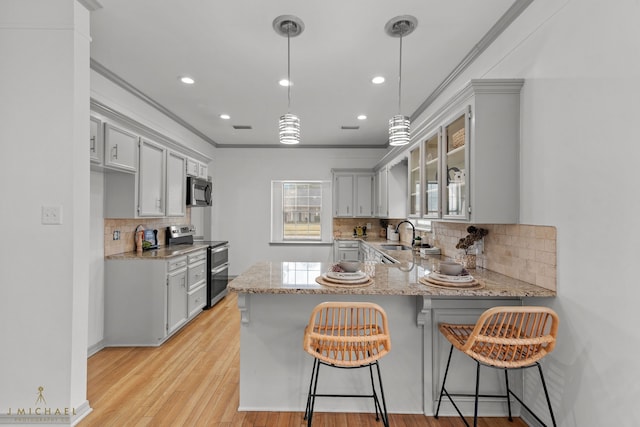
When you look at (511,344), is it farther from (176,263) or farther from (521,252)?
(176,263)

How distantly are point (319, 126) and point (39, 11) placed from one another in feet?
11.1

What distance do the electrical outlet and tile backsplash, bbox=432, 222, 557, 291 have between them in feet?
10.1

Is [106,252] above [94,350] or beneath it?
above

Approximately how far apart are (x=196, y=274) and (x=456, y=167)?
335 cm

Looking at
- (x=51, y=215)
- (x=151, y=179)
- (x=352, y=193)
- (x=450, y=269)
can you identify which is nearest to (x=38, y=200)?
(x=51, y=215)

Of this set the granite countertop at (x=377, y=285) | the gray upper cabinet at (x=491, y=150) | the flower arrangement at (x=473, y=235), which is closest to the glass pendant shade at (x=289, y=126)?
the granite countertop at (x=377, y=285)

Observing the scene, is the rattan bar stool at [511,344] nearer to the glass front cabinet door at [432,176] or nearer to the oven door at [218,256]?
the glass front cabinet door at [432,176]

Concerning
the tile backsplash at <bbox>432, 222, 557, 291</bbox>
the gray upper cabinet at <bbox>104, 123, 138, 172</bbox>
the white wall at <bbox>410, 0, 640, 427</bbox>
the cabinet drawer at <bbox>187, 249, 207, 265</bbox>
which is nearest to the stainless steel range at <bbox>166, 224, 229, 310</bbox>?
the cabinet drawer at <bbox>187, 249, 207, 265</bbox>

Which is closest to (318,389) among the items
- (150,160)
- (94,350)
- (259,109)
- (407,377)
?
(407,377)

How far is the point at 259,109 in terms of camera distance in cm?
414

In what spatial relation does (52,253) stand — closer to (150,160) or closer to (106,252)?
(106,252)

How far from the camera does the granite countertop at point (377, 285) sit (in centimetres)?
186

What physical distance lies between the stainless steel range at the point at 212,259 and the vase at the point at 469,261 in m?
3.32

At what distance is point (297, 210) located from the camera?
245 inches
